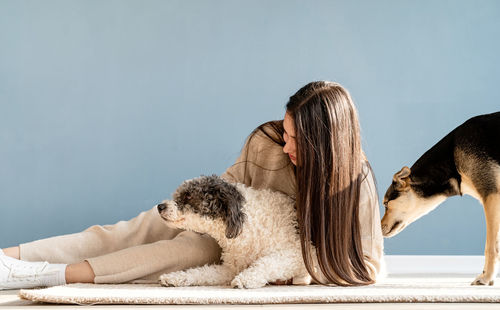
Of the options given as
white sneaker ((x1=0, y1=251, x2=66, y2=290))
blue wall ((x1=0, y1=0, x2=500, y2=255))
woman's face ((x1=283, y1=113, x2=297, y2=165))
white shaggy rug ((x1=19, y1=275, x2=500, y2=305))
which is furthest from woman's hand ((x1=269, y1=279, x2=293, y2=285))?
blue wall ((x1=0, y1=0, x2=500, y2=255))

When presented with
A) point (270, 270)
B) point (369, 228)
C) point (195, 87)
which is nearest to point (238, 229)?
point (270, 270)

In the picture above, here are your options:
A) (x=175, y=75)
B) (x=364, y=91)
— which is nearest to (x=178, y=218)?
(x=175, y=75)

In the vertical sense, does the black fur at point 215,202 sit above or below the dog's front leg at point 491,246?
above

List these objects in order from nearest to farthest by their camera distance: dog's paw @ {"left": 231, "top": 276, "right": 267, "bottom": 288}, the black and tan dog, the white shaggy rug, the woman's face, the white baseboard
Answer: the white shaggy rug → dog's paw @ {"left": 231, "top": 276, "right": 267, "bottom": 288} → the woman's face → the black and tan dog → the white baseboard

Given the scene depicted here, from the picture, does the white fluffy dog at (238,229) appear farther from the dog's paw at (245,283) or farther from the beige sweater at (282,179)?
the beige sweater at (282,179)

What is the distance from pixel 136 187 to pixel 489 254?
1849 millimetres

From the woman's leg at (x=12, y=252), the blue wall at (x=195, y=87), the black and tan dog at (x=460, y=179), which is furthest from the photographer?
the blue wall at (x=195, y=87)

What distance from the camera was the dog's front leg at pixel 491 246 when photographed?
2.18 meters

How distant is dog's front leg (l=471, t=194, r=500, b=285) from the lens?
86.0 inches

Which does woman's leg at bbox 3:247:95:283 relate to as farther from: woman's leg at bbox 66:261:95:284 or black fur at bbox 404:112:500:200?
black fur at bbox 404:112:500:200

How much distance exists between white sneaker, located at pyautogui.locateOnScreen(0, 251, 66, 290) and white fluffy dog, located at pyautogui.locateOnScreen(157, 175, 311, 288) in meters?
0.38

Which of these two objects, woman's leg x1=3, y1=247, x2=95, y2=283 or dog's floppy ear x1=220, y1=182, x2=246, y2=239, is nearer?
dog's floppy ear x1=220, y1=182, x2=246, y2=239

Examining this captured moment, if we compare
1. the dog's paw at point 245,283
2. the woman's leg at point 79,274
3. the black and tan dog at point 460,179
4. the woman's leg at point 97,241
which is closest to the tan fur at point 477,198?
the black and tan dog at point 460,179

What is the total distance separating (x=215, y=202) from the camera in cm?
182
